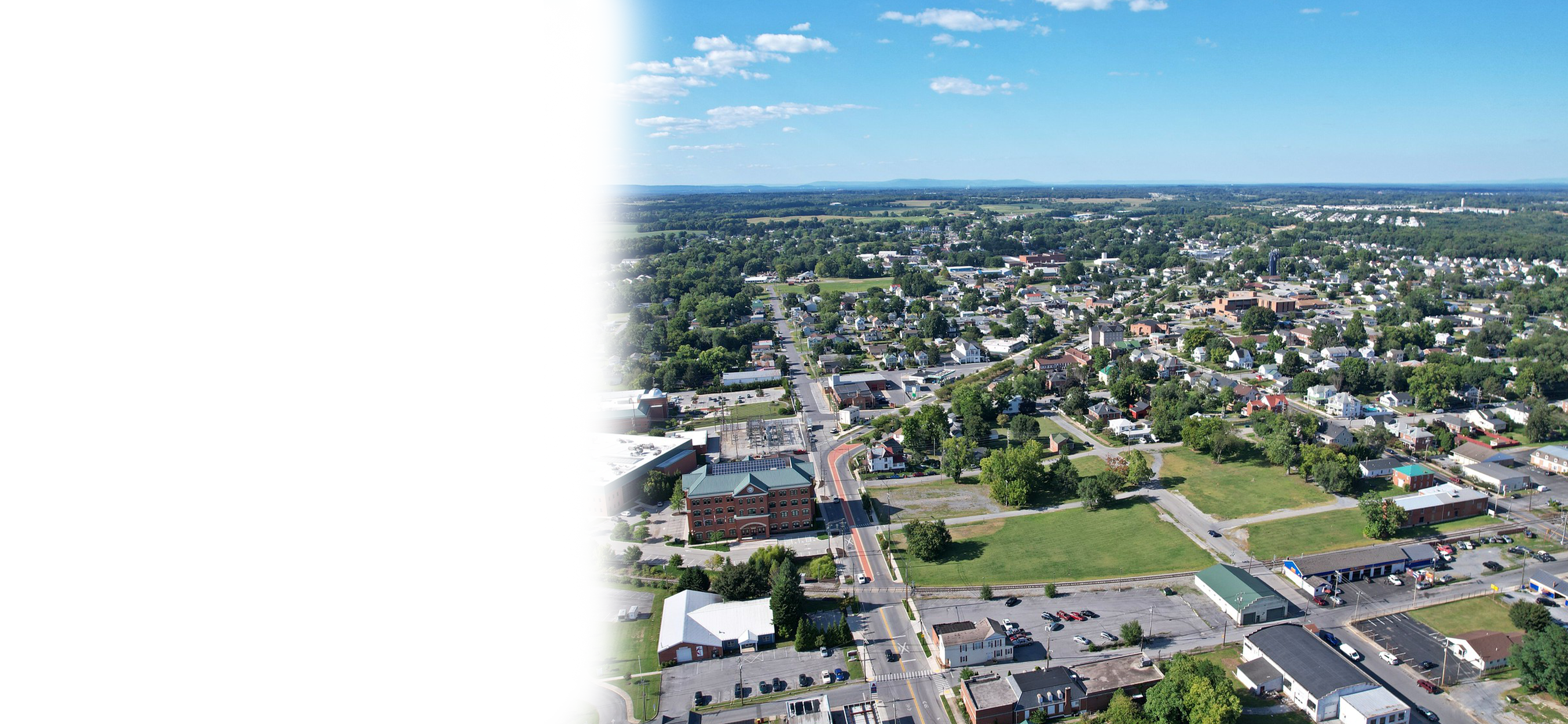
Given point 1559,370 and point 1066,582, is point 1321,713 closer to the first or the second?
point 1066,582

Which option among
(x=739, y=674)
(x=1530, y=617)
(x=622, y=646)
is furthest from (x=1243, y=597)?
(x=622, y=646)

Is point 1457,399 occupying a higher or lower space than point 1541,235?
lower

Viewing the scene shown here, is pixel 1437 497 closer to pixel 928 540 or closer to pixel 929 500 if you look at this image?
pixel 929 500

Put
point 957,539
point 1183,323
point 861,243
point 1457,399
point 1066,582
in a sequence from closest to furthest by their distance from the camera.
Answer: point 1066,582 → point 957,539 → point 1457,399 → point 1183,323 → point 861,243

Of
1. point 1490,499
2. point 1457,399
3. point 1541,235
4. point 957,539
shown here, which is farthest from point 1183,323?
point 1541,235

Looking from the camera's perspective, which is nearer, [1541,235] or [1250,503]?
[1250,503]

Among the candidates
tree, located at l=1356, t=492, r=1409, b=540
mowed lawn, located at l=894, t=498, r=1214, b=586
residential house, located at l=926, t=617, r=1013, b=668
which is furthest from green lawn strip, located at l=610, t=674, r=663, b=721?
tree, located at l=1356, t=492, r=1409, b=540

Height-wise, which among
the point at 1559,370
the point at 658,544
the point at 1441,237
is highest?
the point at 1441,237
